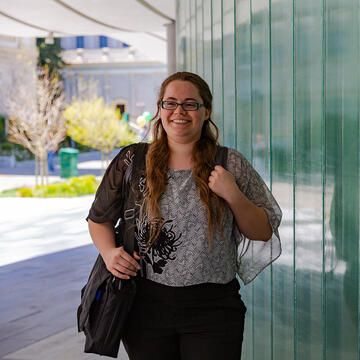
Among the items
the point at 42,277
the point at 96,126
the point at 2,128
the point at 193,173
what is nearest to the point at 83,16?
the point at 42,277

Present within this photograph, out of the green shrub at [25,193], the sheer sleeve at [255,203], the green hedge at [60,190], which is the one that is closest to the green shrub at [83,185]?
the green hedge at [60,190]

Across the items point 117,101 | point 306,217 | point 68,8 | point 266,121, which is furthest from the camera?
point 117,101

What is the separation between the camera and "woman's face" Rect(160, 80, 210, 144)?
8.56 feet

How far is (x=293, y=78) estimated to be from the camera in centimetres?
348

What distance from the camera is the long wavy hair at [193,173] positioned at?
8.34 feet

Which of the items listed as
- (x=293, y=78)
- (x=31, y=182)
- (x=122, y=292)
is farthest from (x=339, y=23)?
(x=31, y=182)

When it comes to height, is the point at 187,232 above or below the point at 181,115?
below

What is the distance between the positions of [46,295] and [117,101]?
49.8 metres

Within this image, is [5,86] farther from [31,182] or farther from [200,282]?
[200,282]

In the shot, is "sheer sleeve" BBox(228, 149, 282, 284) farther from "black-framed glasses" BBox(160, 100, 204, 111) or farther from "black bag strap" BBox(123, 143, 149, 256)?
"black bag strap" BBox(123, 143, 149, 256)

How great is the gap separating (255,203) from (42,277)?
7.44 m

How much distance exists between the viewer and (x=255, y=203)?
2.65 m

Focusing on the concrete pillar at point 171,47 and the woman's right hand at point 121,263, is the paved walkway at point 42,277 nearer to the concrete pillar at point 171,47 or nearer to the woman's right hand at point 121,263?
the woman's right hand at point 121,263

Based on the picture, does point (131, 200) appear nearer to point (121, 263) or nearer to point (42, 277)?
point (121, 263)
